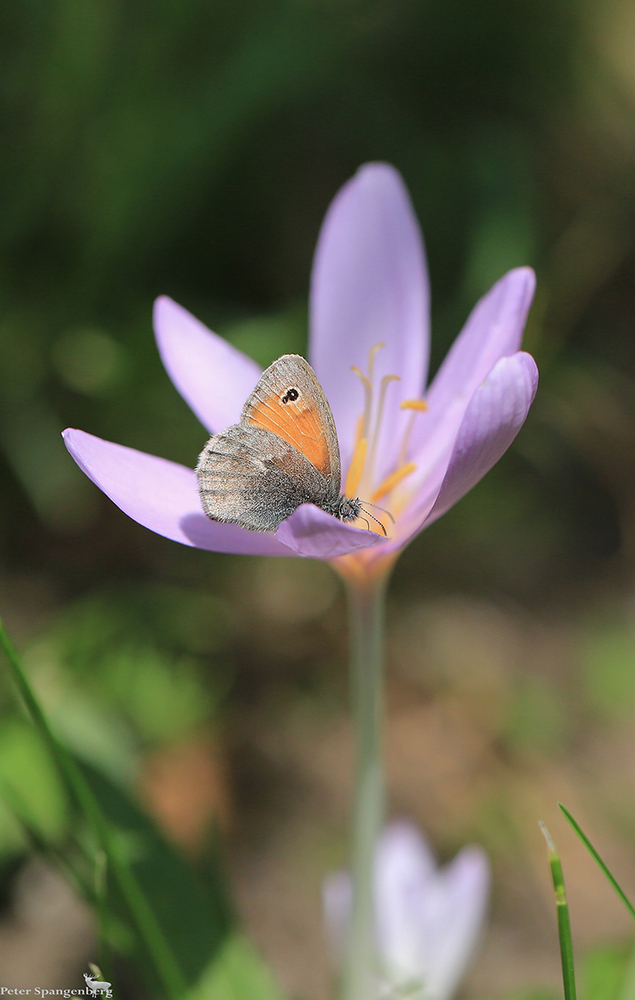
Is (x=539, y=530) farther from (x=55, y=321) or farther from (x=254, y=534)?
(x=254, y=534)

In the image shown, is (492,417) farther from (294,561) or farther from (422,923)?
(294,561)

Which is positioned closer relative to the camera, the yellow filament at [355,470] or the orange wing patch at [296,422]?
the orange wing patch at [296,422]

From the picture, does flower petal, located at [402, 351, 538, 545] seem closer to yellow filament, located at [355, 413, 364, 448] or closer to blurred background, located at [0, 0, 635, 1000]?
yellow filament, located at [355, 413, 364, 448]

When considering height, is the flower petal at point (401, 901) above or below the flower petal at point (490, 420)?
below

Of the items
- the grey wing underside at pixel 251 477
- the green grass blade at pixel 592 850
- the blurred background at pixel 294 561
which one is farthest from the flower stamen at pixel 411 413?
the blurred background at pixel 294 561

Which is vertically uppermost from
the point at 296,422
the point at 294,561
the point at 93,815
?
the point at 296,422

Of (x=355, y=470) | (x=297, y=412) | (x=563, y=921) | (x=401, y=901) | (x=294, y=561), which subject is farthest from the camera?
(x=294, y=561)

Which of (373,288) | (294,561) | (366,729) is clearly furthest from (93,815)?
(294,561)

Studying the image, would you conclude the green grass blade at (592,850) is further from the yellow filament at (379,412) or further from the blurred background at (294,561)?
the blurred background at (294,561)
